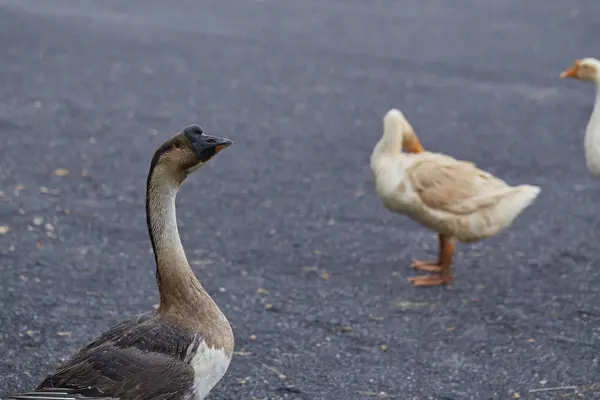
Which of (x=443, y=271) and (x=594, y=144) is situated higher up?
(x=594, y=144)


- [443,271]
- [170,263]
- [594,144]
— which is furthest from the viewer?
[443,271]

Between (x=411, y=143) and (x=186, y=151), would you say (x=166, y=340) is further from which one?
(x=411, y=143)

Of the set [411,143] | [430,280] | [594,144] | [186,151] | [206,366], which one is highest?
[186,151]

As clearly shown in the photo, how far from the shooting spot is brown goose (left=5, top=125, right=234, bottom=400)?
13.0 feet

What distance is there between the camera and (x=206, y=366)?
4105 millimetres

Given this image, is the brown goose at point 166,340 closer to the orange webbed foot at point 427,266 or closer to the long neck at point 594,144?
the orange webbed foot at point 427,266

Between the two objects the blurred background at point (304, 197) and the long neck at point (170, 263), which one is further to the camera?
the blurred background at point (304, 197)

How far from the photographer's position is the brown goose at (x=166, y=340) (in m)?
3.97

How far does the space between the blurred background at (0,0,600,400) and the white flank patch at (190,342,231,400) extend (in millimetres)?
1020

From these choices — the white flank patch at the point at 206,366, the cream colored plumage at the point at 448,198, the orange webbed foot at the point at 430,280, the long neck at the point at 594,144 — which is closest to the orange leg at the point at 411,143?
the cream colored plumage at the point at 448,198

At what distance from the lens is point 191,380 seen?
13.3 ft

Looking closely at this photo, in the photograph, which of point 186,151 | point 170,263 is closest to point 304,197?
point 170,263

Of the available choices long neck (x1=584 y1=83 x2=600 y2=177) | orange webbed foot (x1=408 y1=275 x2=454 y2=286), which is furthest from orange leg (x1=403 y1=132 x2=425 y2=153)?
long neck (x1=584 y1=83 x2=600 y2=177)

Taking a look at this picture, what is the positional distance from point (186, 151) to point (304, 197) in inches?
185
